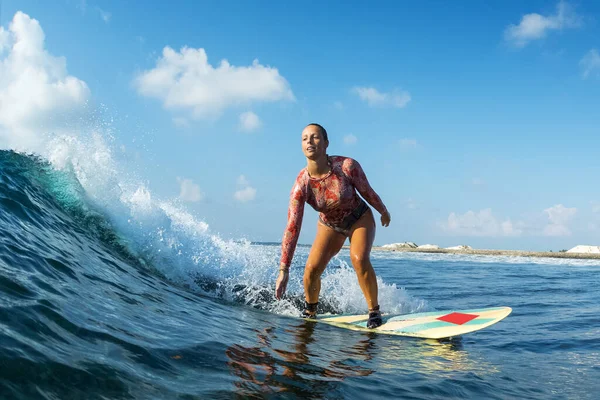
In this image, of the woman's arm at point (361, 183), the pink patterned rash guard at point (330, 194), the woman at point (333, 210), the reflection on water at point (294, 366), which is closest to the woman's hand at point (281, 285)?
the woman at point (333, 210)

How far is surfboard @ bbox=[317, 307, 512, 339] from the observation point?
527cm

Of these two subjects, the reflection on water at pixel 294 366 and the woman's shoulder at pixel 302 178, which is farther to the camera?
the woman's shoulder at pixel 302 178

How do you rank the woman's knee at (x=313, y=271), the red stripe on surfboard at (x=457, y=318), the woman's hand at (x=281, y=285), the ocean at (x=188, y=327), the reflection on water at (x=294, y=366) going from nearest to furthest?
the ocean at (x=188, y=327), the reflection on water at (x=294, y=366), the woman's hand at (x=281, y=285), the red stripe on surfboard at (x=457, y=318), the woman's knee at (x=313, y=271)

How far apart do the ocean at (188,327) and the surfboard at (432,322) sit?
185 mm

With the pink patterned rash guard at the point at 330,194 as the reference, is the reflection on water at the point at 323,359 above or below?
below

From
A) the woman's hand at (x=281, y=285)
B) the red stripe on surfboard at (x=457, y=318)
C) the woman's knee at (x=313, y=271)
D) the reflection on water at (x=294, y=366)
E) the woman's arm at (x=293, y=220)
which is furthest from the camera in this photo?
the woman's knee at (x=313, y=271)

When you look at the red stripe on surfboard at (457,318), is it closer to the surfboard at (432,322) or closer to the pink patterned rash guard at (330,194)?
the surfboard at (432,322)

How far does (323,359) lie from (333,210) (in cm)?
241

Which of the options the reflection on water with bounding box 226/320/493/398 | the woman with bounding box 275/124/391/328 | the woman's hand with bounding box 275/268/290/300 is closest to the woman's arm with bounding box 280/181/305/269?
the woman with bounding box 275/124/391/328

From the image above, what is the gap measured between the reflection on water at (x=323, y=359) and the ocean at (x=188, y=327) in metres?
0.02

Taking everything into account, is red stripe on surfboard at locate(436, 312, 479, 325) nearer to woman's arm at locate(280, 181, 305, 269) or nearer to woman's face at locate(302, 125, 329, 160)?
woman's arm at locate(280, 181, 305, 269)

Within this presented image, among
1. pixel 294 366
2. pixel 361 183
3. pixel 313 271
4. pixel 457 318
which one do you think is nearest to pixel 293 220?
pixel 313 271

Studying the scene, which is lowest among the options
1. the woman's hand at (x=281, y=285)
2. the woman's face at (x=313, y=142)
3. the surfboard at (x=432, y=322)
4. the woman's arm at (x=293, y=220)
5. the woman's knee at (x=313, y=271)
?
the surfboard at (x=432, y=322)

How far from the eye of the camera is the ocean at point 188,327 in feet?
7.89
